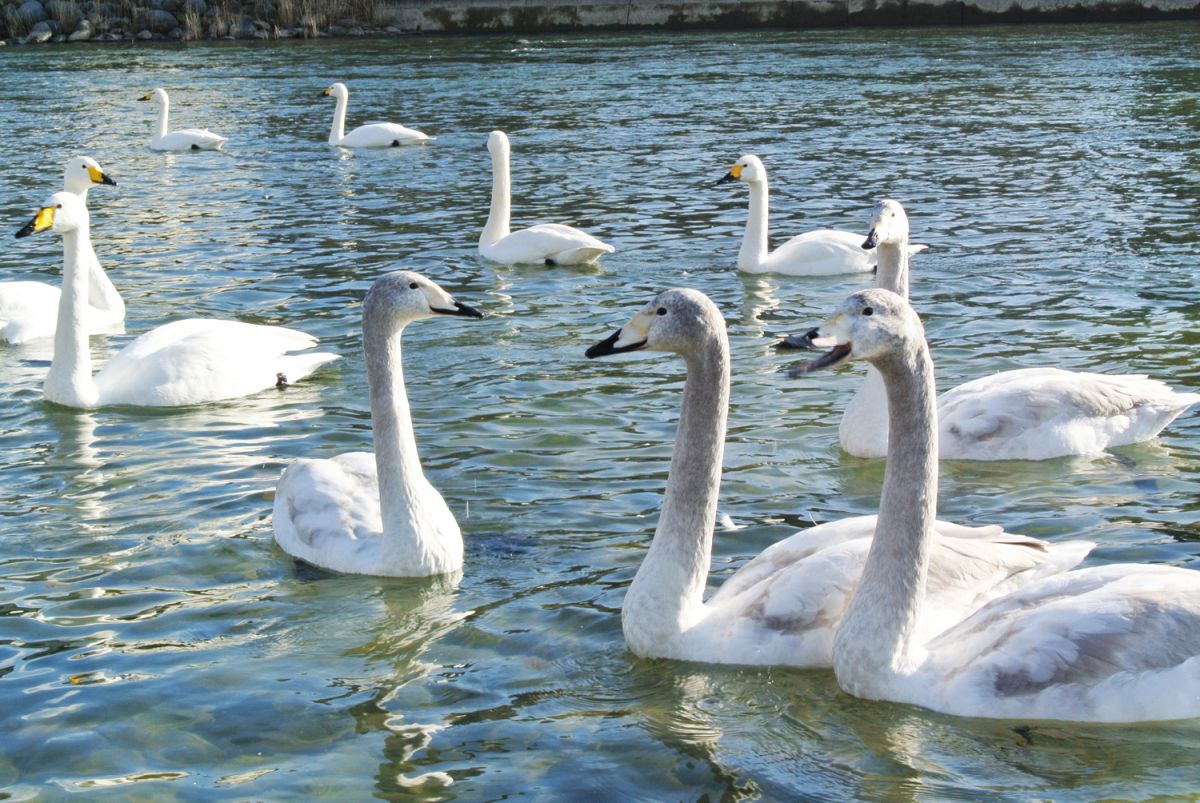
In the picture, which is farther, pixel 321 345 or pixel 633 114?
pixel 633 114

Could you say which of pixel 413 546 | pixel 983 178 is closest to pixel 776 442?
pixel 413 546

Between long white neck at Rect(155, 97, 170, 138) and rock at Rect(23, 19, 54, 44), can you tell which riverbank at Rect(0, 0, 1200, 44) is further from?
long white neck at Rect(155, 97, 170, 138)

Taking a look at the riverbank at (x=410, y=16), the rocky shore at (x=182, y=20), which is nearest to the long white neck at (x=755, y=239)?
the riverbank at (x=410, y=16)

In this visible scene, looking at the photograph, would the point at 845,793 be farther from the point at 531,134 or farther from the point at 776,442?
the point at 531,134

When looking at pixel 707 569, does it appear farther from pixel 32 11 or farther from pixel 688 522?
pixel 32 11

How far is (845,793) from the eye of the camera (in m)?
5.12

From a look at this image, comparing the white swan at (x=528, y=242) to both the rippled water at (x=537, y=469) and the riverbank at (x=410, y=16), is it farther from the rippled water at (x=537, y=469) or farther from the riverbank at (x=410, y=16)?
the riverbank at (x=410, y=16)

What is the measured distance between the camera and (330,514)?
24.1 ft

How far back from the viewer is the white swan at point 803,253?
44.0ft

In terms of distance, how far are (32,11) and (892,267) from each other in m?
39.0

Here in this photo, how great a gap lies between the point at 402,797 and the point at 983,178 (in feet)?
46.6

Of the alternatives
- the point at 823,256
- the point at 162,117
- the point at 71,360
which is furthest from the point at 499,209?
the point at 162,117

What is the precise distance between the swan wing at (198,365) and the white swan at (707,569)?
4.69 metres

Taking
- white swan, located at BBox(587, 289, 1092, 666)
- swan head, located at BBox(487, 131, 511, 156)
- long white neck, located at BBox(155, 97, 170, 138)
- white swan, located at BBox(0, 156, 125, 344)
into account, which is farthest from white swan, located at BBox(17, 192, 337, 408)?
long white neck, located at BBox(155, 97, 170, 138)
